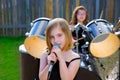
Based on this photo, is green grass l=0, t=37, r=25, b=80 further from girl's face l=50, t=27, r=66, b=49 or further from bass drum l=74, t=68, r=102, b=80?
girl's face l=50, t=27, r=66, b=49

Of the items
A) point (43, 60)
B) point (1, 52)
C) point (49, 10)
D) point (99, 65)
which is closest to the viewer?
point (43, 60)

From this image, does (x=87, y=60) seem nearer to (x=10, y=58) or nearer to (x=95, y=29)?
(x=95, y=29)

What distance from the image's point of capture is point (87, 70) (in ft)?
10.4

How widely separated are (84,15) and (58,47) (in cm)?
203

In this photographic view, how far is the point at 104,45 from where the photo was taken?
3117mm

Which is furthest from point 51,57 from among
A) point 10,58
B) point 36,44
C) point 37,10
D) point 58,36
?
point 37,10

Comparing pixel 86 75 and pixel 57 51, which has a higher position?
pixel 57 51

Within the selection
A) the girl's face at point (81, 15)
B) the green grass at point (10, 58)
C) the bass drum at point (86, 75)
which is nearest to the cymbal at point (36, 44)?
the bass drum at point (86, 75)

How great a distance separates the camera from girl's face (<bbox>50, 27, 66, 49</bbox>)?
2320 millimetres

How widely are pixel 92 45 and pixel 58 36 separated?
29.9 inches

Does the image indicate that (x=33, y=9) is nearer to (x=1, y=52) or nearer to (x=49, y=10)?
(x=49, y=10)

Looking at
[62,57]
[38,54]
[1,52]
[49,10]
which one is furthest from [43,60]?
[49,10]

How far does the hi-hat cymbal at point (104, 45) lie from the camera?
3000mm

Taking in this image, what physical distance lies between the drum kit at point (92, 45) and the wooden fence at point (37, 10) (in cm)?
456
